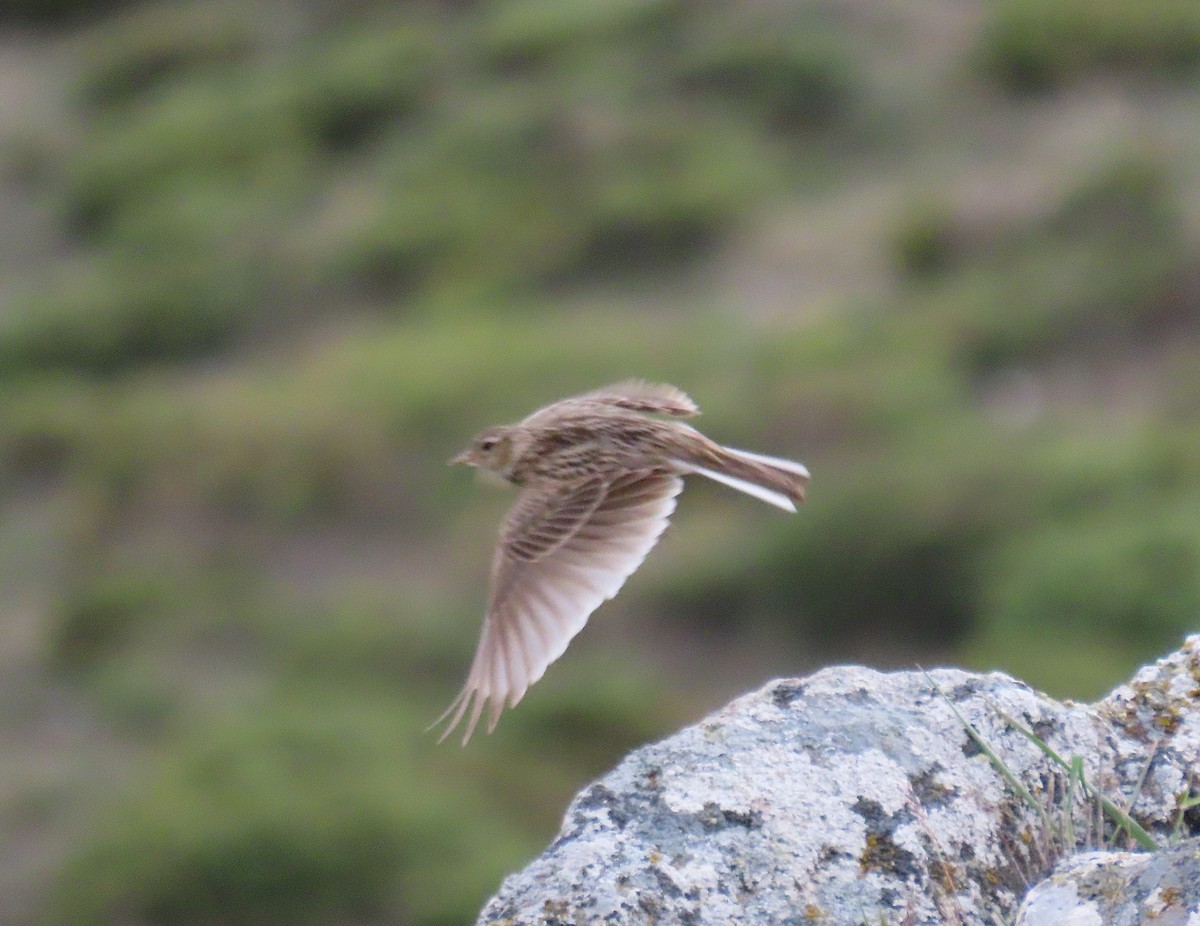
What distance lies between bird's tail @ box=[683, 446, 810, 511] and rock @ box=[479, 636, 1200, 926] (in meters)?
1.49

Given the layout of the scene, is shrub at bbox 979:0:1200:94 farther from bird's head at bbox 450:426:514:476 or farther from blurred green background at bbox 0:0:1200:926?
bird's head at bbox 450:426:514:476

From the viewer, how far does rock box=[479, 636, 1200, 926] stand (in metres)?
2.88

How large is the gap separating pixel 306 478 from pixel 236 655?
92.2 inches

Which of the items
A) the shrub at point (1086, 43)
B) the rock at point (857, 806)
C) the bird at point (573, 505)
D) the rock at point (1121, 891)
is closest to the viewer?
the rock at point (1121, 891)

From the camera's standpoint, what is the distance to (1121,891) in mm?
2688

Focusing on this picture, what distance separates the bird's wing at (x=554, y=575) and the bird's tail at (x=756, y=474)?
10 cm

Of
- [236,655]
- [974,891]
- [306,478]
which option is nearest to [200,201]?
[306,478]

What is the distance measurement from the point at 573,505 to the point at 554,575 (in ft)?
0.95

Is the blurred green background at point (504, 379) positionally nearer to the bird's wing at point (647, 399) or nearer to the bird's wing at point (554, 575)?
the bird's wing at point (647, 399)

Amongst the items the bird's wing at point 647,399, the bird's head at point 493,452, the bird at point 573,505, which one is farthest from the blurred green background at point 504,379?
the bird at point 573,505

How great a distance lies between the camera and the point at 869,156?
21.5 m

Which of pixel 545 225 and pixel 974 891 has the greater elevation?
pixel 545 225

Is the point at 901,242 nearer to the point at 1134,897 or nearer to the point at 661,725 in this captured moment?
the point at 661,725

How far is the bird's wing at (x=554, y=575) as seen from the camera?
4188 millimetres
